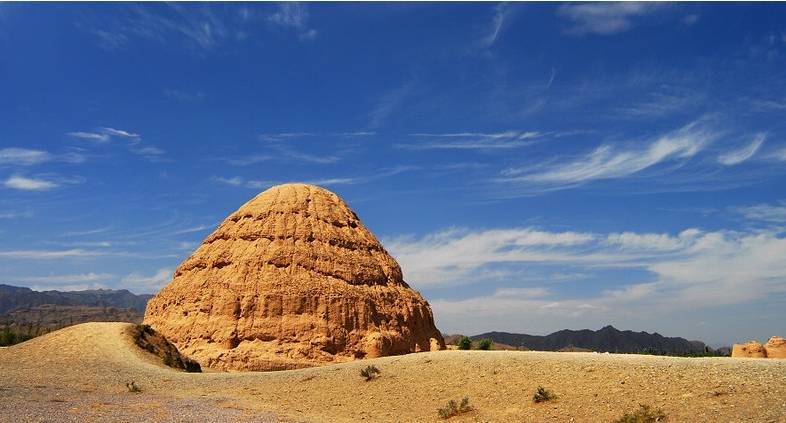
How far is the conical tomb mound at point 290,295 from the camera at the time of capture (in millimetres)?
37250

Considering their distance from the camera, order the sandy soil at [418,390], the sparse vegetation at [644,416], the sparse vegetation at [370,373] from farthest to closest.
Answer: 1. the sparse vegetation at [370,373]
2. the sandy soil at [418,390]
3. the sparse vegetation at [644,416]

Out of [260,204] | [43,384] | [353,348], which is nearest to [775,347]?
[353,348]

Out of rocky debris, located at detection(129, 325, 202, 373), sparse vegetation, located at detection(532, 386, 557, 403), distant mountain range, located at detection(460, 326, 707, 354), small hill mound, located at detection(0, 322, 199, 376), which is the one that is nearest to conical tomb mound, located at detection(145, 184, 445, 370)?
rocky debris, located at detection(129, 325, 202, 373)

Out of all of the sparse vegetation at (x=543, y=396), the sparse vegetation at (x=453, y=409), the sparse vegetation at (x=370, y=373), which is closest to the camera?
the sparse vegetation at (x=543, y=396)

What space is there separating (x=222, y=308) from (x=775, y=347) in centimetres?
4404

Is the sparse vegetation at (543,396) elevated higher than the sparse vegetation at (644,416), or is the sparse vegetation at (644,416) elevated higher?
the sparse vegetation at (543,396)

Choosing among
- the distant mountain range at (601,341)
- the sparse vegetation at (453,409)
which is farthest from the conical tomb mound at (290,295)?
the distant mountain range at (601,341)

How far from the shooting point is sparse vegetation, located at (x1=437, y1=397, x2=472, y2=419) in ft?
51.5

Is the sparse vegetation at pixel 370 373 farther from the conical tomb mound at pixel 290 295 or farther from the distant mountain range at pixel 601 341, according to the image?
the distant mountain range at pixel 601 341

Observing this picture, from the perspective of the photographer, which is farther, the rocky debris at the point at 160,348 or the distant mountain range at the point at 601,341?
the distant mountain range at the point at 601,341

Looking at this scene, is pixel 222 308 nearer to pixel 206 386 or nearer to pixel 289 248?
pixel 289 248

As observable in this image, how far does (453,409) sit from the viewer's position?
52.0 feet

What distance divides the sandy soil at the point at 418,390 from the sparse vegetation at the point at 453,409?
0.94ft

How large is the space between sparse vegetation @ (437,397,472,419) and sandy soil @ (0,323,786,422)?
286 mm
